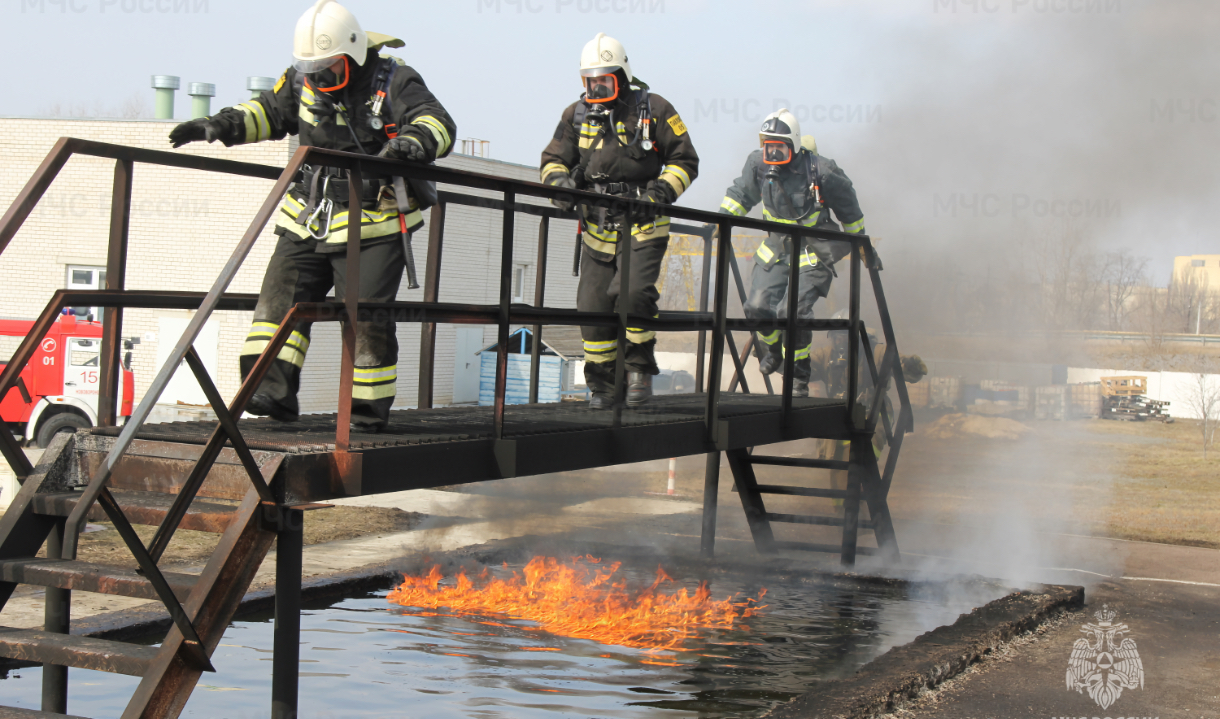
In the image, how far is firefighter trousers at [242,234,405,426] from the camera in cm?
441

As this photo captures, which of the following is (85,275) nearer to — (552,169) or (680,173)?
(552,169)

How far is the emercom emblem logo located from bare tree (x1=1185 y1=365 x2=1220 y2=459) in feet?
52.2

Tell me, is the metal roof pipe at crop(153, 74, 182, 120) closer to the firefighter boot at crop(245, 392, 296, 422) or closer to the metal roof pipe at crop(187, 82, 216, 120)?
the metal roof pipe at crop(187, 82, 216, 120)

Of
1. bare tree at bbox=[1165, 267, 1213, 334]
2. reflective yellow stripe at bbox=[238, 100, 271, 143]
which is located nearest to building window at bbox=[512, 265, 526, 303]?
reflective yellow stripe at bbox=[238, 100, 271, 143]

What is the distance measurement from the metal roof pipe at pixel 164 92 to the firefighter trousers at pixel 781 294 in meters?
18.3

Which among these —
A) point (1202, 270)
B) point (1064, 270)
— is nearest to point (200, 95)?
point (1064, 270)

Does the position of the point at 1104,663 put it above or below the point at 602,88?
below

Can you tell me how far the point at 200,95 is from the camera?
22672mm

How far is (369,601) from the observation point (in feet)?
22.0

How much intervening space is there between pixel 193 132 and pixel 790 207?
5.16 m

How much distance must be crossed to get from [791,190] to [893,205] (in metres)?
5.51

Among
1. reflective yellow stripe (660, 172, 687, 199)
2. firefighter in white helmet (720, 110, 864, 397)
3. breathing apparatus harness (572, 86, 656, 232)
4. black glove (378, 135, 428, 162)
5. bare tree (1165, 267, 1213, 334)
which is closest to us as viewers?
black glove (378, 135, 428, 162)

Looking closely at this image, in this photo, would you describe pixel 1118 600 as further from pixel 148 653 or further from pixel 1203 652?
pixel 148 653

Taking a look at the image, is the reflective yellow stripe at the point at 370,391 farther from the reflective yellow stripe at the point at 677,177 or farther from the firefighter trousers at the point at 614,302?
→ the reflective yellow stripe at the point at 677,177
